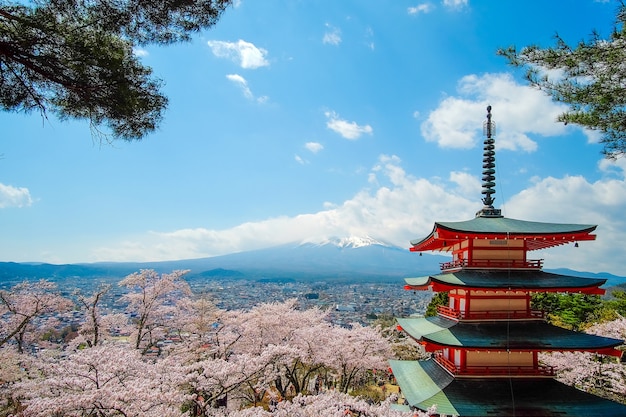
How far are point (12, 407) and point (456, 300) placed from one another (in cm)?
1205

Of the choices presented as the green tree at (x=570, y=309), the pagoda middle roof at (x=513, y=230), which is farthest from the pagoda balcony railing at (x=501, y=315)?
the green tree at (x=570, y=309)

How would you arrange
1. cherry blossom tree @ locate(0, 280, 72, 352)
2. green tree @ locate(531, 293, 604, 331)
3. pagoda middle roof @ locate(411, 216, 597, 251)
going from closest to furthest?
pagoda middle roof @ locate(411, 216, 597, 251) → cherry blossom tree @ locate(0, 280, 72, 352) → green tree @ locate(531, 293, 604, 331)

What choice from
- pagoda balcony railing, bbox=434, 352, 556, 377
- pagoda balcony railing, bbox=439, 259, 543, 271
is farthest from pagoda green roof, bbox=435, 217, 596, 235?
pagoda balcony railing, bbox=434, 352, 556, 377

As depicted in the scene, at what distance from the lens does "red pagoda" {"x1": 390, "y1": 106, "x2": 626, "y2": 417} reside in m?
7.10

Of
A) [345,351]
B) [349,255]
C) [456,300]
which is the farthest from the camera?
[349,255]

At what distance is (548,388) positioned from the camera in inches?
295

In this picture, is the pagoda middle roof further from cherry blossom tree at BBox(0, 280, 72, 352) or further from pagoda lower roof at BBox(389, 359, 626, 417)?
cherry blossom tree at BBox(0, 280, 72, 352)

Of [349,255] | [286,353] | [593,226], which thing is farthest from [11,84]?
[349,255]

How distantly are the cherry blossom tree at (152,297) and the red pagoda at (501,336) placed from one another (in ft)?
38.0

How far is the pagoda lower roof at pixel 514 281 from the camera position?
24.8 ft

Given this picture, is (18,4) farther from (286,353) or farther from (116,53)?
(286,353)

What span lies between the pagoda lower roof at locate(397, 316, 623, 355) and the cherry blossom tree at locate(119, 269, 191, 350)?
39.6 feet

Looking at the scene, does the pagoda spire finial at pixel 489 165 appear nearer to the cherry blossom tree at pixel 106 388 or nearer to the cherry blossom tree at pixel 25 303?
the cherry blossom tree at pixel 106 388

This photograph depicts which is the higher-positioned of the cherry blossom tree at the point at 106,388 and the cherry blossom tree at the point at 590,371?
the cherry blossom tree at the point at 106,388
